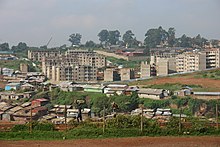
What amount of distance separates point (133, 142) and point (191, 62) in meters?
12.0

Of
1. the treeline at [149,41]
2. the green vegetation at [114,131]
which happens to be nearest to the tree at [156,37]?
the treeline at [149,41]

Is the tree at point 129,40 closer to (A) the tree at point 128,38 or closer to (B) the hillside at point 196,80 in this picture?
(A) the tree at point 128,38

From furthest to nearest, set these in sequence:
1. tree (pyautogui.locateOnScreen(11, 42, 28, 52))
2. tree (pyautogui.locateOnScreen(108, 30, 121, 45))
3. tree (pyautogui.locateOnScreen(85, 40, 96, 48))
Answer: tree (pyautogui.locateOnScreen(108, 30, 121, 45)), tree (pyautogui.locateOnScreen(85, 40, 96, 48)), tree (pyautogui.locateOnScreen(11, 42, 28, 52))

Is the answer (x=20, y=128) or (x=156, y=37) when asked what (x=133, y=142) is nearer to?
(x=20, y=128)

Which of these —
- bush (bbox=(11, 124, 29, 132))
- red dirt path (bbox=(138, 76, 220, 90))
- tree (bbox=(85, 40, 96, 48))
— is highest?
tree (bbox=(85, 40, 96, 48))

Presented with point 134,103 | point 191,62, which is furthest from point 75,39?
point 134,103

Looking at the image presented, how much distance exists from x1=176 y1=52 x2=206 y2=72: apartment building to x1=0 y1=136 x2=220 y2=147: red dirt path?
11.6m

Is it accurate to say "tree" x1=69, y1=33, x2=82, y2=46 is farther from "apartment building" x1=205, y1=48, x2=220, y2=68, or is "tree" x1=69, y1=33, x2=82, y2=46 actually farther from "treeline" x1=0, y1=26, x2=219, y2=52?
"apartment building" x1=205, y1=48, x2=220, y2=68

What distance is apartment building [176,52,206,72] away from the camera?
14992 millimetres

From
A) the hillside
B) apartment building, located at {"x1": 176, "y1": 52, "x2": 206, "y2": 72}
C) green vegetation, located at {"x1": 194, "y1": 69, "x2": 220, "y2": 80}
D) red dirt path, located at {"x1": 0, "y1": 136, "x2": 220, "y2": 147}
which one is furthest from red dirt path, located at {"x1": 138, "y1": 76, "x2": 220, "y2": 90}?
red dirt path, located at {"x1": 0, "y1": 136, "x2": 220, "y2": 147}

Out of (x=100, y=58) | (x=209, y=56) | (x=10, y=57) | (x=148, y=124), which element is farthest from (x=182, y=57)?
(x=148, y=124)

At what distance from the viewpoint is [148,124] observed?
4.02 metres

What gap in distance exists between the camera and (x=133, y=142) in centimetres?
357

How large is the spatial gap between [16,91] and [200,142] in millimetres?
8703
